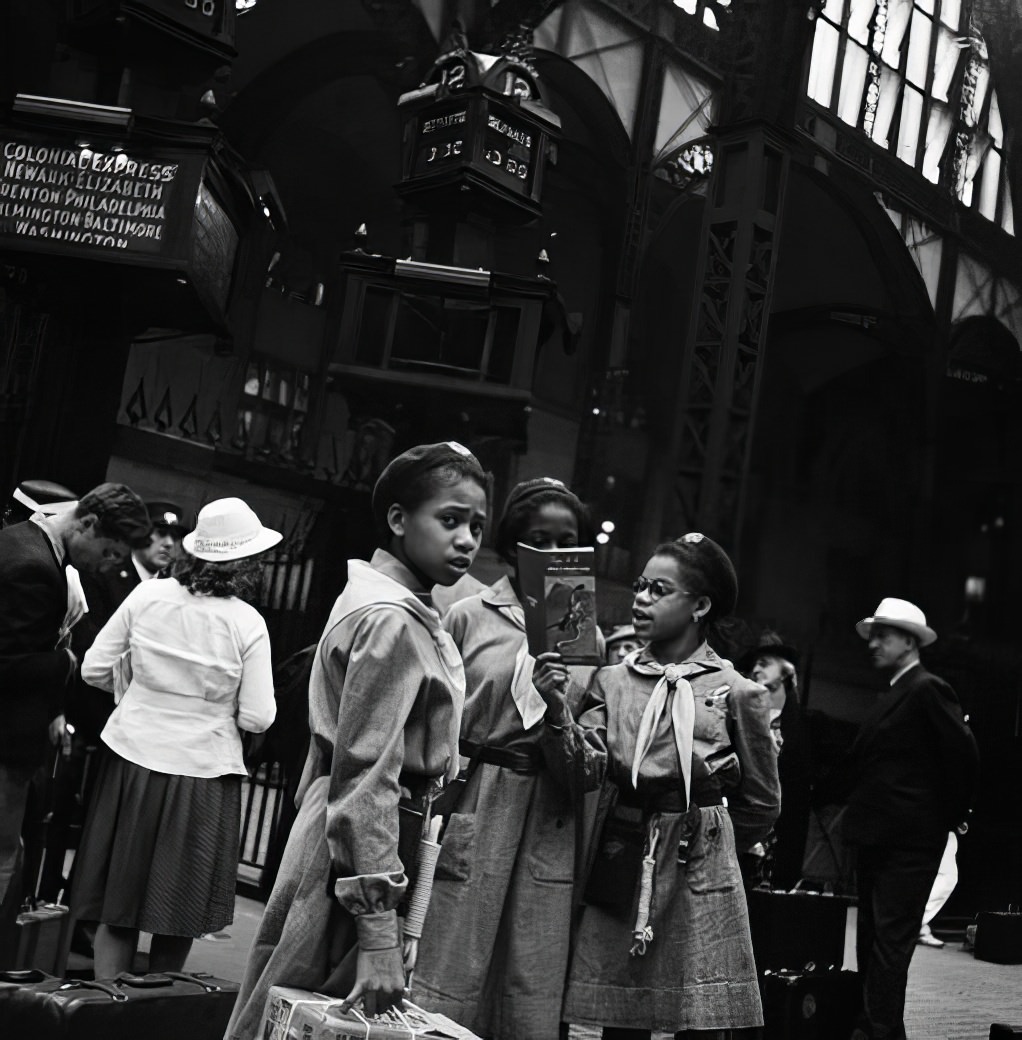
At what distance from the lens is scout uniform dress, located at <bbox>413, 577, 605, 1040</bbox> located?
3271mm

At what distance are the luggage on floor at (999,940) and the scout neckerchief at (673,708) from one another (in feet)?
21.6

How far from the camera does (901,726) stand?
18.5 ft

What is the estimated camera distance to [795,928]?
202 inches

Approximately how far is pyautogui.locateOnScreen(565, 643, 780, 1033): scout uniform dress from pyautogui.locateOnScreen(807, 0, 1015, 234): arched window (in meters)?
8.16

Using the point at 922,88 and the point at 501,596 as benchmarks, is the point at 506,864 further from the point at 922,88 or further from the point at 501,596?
the point at 922,88

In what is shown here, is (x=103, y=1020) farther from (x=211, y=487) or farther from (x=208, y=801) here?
(x=211, y=487)

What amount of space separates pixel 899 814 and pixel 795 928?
2.38 feet

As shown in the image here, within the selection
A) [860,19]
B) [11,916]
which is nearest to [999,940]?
[11,916]

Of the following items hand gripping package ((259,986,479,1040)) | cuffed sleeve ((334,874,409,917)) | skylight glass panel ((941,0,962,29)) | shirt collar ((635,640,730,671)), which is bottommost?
hand gripping package ((259,986,479,1040))

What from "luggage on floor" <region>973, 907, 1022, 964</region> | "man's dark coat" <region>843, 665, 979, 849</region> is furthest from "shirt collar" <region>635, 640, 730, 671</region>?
"luggage on floor" <region>973, 907, 1022, 964</region>

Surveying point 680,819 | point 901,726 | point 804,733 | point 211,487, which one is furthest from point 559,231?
point 680,819

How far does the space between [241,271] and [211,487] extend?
1.33 meters

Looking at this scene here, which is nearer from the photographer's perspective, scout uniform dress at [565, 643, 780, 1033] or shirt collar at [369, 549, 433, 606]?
shirt collar at [369, 549, 433, 606]

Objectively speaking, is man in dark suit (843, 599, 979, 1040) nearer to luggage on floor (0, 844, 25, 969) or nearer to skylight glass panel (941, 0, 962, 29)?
luggage on floor (0, 844, 25, 969)
